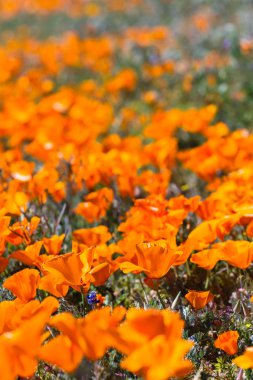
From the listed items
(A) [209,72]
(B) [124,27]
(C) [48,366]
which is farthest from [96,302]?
(B) [124,27]

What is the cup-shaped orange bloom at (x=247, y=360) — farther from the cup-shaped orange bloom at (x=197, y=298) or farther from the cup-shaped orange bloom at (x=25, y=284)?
the cup-shaped orange bloom at (x=25, y=284)

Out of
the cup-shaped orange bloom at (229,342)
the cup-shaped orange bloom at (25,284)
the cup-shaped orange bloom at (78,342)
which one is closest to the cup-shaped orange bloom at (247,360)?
the cup-shaped orange bloom at (229,342)

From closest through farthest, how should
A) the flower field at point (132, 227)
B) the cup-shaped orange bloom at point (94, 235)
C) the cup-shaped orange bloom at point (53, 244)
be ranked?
the flower field at point (132, 227) < the cup-shaped orange bloom at point (53, 244) < the cup-shaped orange bloom at point (94, 235)

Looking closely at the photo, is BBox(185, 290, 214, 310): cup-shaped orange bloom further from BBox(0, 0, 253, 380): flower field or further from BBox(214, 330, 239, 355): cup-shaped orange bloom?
BBox(214, 330, 239, 355): cup-shaped orange bloom

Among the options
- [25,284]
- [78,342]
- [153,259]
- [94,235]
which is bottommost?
[94,235]

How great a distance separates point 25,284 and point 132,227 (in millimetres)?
604

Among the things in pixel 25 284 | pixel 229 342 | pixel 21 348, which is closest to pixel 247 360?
pixel 229 342

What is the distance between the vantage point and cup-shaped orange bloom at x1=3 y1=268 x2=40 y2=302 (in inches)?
77.0

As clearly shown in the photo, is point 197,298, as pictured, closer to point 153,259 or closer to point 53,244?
point 153,259

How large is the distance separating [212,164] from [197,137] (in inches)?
69.6

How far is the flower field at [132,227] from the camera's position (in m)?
1.46

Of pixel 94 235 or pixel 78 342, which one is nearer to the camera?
pixel 78 342

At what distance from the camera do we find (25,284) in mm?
1982

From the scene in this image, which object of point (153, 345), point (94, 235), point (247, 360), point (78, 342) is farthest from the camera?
point (94, 235)
